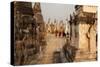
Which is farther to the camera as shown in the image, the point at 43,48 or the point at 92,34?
the point at 92,34

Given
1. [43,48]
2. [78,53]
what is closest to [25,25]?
[43,48]

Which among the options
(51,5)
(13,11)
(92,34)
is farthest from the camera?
(92,34)

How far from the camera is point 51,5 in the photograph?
1684 millimetres

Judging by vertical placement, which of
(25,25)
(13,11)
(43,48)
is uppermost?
(13,11)

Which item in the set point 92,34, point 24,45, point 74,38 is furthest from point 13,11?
point 92,34

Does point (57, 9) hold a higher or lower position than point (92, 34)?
higher

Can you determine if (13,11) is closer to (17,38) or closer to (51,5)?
(17,38)

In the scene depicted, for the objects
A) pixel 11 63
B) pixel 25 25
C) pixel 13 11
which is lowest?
pixel 11 63

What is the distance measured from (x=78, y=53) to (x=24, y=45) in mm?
485

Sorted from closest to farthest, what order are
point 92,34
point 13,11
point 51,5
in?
point 13,11
point 51,5
point 92,34

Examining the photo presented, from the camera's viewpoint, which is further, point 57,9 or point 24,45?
point 57,9
